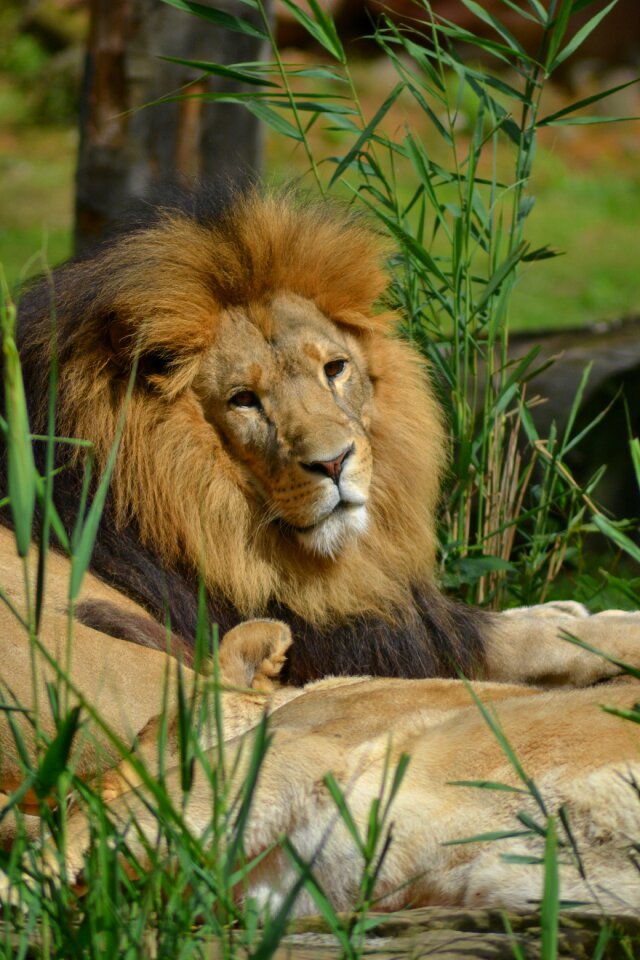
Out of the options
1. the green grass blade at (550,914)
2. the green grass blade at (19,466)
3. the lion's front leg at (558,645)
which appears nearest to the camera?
the green grass blade at (550,914)

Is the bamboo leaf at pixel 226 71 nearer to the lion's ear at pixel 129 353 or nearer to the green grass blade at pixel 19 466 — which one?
the lion's ear at pixel 129 353

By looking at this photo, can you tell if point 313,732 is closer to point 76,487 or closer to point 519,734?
point 519,734

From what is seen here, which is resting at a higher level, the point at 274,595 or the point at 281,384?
the point at 281,384

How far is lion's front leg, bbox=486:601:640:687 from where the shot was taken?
11.8 feet

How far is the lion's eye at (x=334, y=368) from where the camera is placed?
3.64 meters

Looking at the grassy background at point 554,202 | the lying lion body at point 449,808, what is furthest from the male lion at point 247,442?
the grassy background at point 554,202

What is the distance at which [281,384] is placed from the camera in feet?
11.5

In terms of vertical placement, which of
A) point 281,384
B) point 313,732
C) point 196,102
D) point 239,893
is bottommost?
point 239,893

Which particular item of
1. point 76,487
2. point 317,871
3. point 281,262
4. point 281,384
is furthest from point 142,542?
point 317,871

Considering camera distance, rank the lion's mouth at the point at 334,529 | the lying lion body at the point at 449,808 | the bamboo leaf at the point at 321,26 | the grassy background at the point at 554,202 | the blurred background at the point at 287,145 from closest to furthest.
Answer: the lying lion body at the point at 449,808
the lion's mouth at the point at 334,529
the bamboo leaf at the point at 321,26
the blurred background at the point at 287,145
the grassy background at the point at 554,202

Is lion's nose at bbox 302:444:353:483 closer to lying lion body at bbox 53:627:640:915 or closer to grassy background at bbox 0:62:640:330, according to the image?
lying lion body at bbox 53:627:640:915

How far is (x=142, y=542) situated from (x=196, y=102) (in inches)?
123

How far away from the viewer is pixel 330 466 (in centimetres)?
335

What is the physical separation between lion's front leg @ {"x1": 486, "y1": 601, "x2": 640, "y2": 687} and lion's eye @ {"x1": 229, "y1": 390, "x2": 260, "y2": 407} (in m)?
0.95
